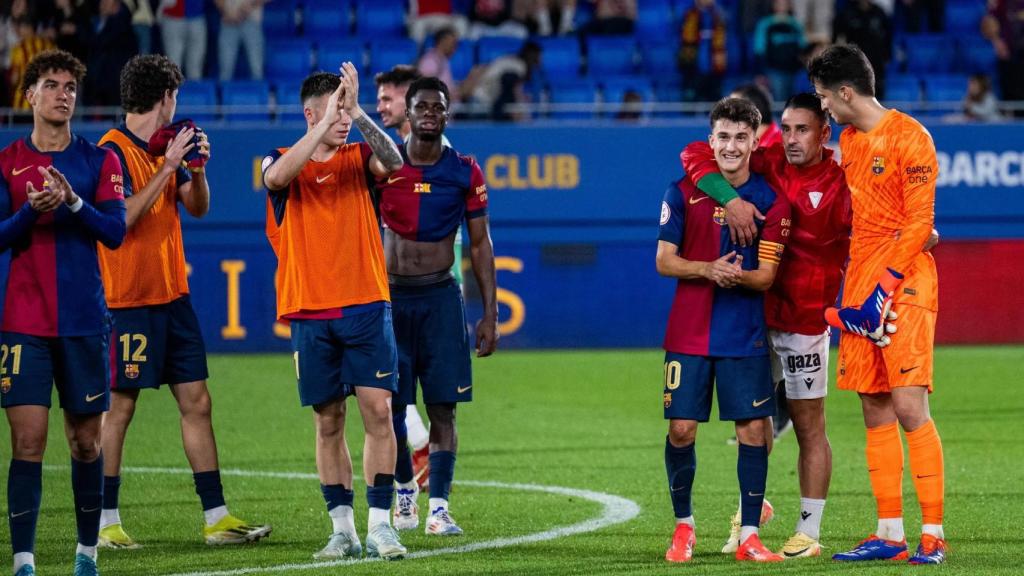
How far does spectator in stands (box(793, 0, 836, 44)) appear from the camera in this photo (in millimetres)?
19344

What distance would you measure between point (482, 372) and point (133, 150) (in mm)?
8824

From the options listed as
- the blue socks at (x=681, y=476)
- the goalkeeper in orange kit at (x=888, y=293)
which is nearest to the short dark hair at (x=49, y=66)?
the blue socks at (x=681, y=476)

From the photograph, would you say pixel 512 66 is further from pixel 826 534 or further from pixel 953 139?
pixel 826 534

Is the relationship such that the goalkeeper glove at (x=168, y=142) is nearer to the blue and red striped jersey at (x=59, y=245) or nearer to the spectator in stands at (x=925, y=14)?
the blue and red striped jersey at (x=59, y=245)

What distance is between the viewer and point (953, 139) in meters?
18.4

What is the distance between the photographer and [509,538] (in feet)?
23.5

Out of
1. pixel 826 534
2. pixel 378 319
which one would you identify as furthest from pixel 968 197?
pixel 378 319

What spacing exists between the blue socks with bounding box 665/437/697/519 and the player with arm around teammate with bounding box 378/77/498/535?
4.42ft

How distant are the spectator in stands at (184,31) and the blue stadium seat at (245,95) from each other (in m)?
0.42

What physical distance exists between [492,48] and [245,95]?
3188 millimetres

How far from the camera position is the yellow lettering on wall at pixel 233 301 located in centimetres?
1780

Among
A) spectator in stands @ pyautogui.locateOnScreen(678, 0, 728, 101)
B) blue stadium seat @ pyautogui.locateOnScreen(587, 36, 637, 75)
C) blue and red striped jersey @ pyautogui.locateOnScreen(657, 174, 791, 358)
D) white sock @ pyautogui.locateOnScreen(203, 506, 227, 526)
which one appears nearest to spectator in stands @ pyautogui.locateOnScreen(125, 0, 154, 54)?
blue stadium seat @ pyautogui.locateOnScreen(587, 36, 637, 75)

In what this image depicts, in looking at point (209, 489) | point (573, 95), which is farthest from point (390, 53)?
point (209, 489)

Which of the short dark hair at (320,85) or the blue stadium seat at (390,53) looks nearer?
the short dark hair at (320,85)
